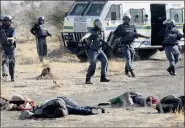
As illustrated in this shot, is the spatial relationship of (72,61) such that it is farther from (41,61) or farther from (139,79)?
(139,79)

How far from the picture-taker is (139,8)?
23.9 m

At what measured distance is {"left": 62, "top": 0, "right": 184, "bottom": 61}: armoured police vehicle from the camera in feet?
75.4

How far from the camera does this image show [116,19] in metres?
23.1

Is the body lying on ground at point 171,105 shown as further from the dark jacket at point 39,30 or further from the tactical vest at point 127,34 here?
the dark jacket at point 39,30

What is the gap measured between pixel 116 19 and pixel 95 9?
0.89 meters

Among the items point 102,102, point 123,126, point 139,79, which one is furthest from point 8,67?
point 123,126

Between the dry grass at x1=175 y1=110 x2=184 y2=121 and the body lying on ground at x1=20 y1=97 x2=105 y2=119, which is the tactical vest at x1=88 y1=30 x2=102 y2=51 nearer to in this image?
the body lying on ground at x1=20 y1=97 x2=105 y2=119

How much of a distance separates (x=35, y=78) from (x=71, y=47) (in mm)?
6569

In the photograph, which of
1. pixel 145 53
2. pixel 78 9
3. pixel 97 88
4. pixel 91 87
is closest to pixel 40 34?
pixel 78 9

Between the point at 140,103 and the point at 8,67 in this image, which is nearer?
the point at 140,103

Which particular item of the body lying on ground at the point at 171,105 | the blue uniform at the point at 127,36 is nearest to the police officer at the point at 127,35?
the blue uniform at the point at 127,36

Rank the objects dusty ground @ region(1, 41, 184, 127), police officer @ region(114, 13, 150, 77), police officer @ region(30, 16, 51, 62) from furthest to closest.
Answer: police officer @ region(30, 16, 51, 62) < police officer @ region(114, 13, 150, 77) < dusty ground @ region(1, 41, 184, 127)

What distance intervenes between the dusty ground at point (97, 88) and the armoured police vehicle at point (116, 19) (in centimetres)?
66

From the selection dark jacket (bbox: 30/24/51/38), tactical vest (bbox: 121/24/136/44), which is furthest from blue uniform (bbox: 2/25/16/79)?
dark jacket (bbox: 30/24/51/38)
